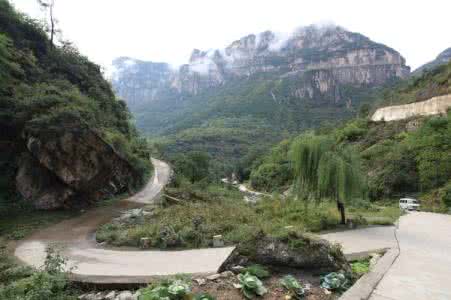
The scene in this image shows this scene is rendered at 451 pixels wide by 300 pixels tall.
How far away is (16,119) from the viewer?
19.0 metres

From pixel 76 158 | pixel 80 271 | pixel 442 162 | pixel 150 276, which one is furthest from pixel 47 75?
pixel 442 162

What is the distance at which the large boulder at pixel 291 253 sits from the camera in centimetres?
647

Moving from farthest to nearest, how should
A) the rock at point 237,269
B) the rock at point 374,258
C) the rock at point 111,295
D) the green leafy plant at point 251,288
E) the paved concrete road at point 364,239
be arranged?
the paved concrete road at point 364,239, the rock at point 374,258, the rock at point 111,295, the rock at point 237,269, the green leafy plant at point 251,288

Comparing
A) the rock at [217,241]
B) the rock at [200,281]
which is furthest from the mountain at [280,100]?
the rock at [200,281]

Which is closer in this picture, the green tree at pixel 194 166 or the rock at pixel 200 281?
the rock at pixel 200 281

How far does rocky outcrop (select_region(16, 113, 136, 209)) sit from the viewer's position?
18469mm

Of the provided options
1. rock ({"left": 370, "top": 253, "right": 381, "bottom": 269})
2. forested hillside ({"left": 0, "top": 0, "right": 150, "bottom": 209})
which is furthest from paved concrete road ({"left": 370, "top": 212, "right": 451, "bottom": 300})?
forested hillside ({"left": 0, "top": 0, "right": 150, "bottom": 209})

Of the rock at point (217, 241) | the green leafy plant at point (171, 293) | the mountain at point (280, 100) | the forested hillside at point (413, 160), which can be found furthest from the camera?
the mountain at point (280, 100)

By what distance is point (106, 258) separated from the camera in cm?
964

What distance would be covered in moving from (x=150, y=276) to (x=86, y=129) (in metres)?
15.5

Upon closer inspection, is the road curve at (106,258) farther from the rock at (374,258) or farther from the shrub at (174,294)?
the rock at (374,258)

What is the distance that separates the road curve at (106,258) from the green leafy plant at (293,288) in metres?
2.40

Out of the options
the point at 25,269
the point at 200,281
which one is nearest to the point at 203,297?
the point at 200,281

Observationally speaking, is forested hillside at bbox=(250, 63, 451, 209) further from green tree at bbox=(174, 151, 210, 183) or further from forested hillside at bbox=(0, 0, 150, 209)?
green tree at bbox=(174, 151, 210, 183)
